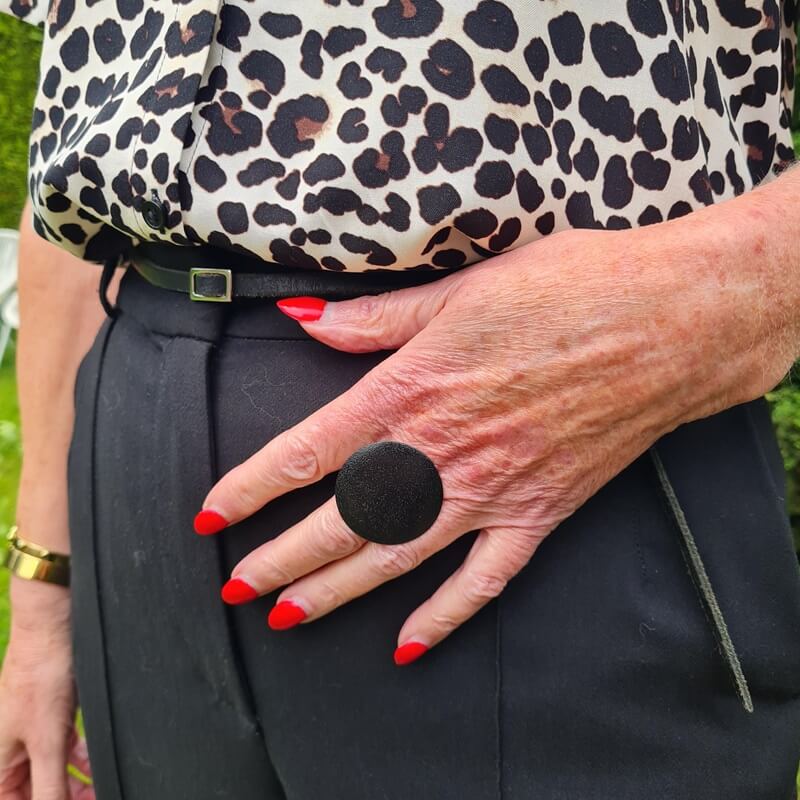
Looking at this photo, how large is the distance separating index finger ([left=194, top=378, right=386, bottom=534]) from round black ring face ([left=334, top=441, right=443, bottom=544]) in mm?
21

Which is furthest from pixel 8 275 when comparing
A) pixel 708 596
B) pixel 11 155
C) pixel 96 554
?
pixel 708 596

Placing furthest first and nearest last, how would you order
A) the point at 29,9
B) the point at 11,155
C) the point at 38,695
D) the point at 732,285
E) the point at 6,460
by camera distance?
the point at 11,155 < the point at 6,460 < the point at 38,695 < the point at 29,9 < the point at 732,285

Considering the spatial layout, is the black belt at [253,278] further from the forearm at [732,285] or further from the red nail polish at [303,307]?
the forearm at [732,285]

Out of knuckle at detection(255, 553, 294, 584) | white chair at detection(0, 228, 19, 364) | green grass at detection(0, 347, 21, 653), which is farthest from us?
white chair at detection(0, 228, 19, 364)

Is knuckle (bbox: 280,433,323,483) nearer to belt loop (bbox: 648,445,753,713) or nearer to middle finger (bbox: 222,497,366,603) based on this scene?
middle finger (bbox: 222,497,366,603)

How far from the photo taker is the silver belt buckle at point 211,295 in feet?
2.72

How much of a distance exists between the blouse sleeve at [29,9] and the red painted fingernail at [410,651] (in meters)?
0.80

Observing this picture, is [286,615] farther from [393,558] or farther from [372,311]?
[372,311]

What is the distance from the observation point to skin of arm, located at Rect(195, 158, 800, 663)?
0.71 m

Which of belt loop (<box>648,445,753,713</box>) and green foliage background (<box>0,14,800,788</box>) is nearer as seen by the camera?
belt loop (<box>648,445,753,713</box>)

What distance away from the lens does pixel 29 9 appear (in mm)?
972

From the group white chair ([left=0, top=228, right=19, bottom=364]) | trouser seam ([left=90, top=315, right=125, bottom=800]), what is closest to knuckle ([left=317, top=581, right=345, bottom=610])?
trouser seam ([left=90, top=315, right=125, bottom=800])

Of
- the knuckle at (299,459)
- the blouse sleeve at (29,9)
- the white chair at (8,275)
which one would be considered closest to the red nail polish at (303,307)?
the knuckle at (299,459)

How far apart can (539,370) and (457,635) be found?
10.7 inches
